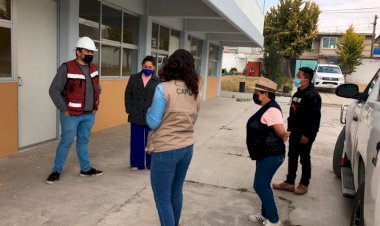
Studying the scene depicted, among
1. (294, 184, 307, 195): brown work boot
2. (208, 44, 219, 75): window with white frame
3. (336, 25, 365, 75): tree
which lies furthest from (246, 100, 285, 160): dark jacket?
(336, 25, 365, 75): tree

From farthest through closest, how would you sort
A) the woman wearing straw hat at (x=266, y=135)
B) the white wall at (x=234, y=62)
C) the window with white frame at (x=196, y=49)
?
the white wall at (x=234, y=62) → the window with white frame at (x=196, y=49) → the woman wearing straw hat at (x=266, y=135)

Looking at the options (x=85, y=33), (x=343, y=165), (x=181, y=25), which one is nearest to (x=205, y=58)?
(x=181, y=25)

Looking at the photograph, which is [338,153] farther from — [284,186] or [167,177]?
[167,177]

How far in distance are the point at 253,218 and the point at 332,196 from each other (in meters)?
1.56

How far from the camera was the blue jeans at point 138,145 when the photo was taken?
5168mm

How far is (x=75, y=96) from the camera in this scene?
14.1 ft

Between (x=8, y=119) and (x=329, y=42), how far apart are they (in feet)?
141

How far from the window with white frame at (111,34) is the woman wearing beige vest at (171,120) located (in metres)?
4.83

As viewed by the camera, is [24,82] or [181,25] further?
[181,25]

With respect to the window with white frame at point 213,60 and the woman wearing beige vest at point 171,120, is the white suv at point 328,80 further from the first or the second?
the woman wearing beige vest at point 171,120

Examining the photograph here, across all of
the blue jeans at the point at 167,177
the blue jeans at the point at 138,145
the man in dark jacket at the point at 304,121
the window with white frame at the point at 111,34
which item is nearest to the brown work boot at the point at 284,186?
the man in dark jacket at the point at 304,121

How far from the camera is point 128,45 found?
885 cm

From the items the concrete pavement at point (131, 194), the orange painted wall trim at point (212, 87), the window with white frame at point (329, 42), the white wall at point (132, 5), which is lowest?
the concrete pavement at point (131, 194)

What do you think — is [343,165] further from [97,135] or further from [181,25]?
[181,25]
